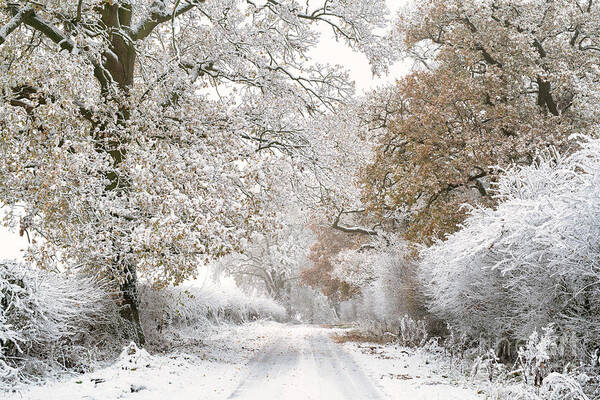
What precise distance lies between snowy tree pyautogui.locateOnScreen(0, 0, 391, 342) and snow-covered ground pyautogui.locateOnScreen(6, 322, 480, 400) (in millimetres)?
1855

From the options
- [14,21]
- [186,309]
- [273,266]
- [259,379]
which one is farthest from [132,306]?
[273,266]

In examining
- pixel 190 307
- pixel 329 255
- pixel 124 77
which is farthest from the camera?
pixel 329 255

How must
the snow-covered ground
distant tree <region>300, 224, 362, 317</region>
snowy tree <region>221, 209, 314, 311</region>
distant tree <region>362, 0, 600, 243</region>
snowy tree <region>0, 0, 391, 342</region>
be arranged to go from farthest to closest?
snowy tree <region>221, 209, 314, 311</region>, distant tree <region>300, 224, 362, 317</region>, distant tree <region>362, 0, 600, 243</region>, snowy tree <region>0, 0, 391, 342</region>, the snow-covered ground

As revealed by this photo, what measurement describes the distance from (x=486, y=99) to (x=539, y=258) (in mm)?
8806

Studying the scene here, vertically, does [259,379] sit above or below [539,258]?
below

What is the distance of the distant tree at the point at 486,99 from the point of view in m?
12.6

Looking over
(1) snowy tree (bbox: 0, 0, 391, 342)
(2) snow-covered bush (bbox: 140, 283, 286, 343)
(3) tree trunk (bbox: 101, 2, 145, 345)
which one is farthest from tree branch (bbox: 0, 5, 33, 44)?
(2) snow-covered bush (bbox: 140, 283, 286, 343)

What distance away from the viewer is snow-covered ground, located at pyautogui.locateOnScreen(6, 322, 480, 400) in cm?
750

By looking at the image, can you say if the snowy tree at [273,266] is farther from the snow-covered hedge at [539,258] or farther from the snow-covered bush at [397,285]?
the snow-covered hedge at [539,258]

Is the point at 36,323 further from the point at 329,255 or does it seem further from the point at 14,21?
the point at 329,255

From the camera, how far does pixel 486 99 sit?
13.9 meters

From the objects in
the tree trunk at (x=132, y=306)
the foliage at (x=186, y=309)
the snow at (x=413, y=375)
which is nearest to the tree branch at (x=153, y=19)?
the tree trunk at (x=132, y=306)

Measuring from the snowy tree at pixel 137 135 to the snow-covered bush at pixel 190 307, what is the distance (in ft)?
9.15

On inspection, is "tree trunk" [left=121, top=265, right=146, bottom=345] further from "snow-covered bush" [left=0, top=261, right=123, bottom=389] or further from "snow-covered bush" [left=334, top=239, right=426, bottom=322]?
"snow-covered bush" [left=334, top=239, right=426, bottom=322]
